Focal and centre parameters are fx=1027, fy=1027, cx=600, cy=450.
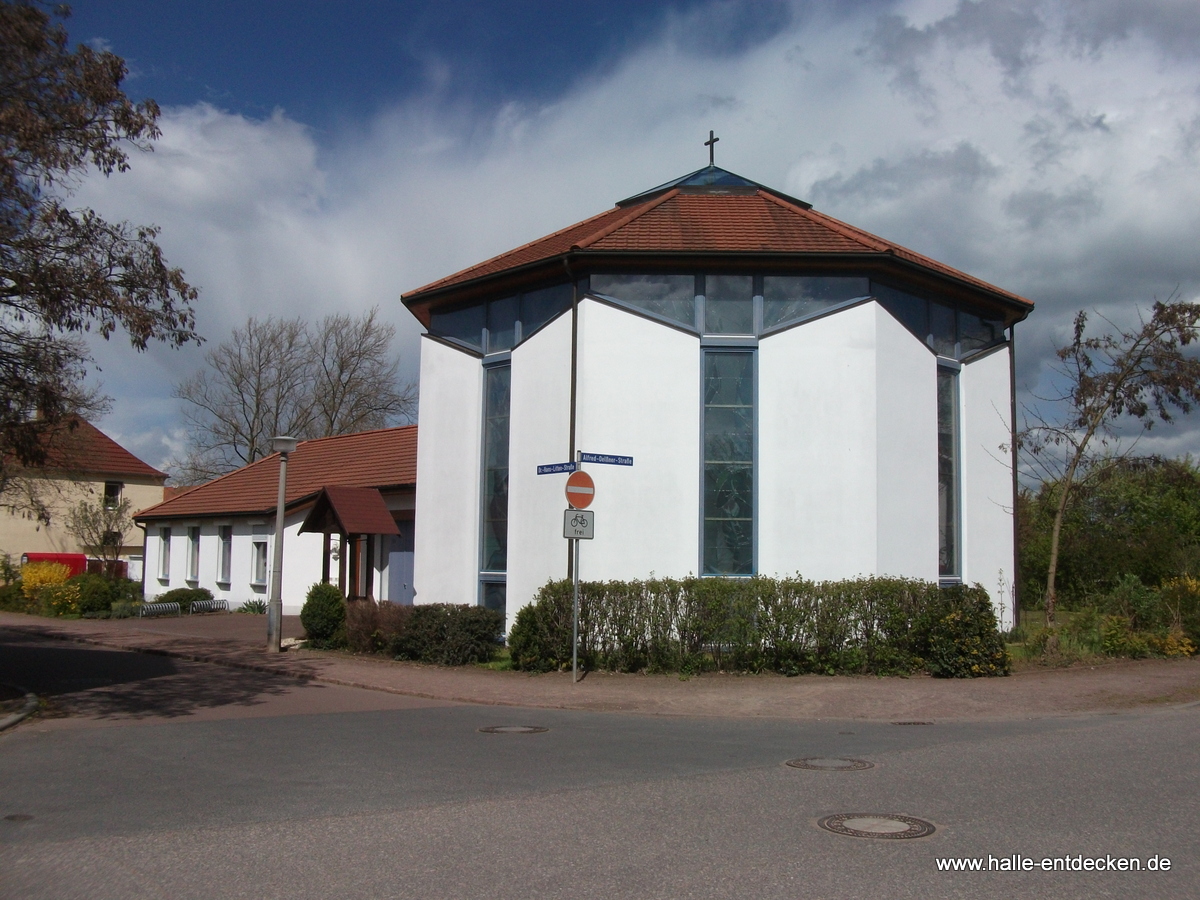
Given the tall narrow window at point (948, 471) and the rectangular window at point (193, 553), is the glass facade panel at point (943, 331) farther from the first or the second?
the rectangular window at point (193, 553)

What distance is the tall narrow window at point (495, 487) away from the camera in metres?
19.2

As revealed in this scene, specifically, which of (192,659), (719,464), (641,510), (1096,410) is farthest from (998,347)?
(192,659)

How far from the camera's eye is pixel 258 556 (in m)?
32.6

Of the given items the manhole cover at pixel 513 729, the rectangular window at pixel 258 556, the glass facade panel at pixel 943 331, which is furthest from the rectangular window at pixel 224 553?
the manhole cover at pixel 513 729

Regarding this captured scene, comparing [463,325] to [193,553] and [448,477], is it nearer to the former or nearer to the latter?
[448,477]

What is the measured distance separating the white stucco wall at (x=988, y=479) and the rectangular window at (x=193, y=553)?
2633 cm

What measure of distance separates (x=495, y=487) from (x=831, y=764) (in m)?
11.7

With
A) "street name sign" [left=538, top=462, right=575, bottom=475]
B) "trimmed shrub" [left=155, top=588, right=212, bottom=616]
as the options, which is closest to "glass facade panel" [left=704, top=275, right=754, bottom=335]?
"street name sign" [left=538, top=462, right=575, bottom=475]

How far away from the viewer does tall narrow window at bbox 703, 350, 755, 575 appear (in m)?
17.4

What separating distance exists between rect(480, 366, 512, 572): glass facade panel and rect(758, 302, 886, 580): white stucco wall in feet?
16.0

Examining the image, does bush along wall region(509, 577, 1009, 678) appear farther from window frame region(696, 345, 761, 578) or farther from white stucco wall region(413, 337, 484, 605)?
white stucco wall region(413, 337, 484, 605)

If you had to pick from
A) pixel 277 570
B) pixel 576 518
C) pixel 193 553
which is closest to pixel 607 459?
pixel 576 518

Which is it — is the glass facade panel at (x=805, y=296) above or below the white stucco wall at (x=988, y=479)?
above

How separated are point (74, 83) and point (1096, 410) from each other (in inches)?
729
